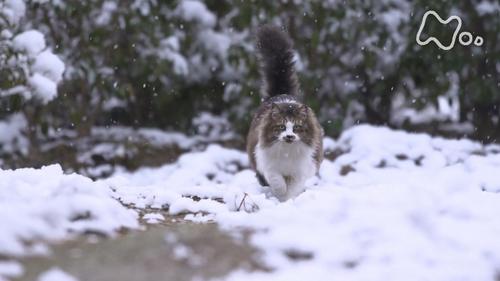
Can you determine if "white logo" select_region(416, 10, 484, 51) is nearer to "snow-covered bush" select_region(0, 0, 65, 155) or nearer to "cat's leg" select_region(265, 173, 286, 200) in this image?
"cat's leg" select_region(265, 173, 286, 200)

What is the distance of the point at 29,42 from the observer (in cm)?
676

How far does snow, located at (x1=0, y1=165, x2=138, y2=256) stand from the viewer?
304 centimetres

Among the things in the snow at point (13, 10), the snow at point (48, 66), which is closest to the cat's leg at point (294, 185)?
the snow at point (48, 66)

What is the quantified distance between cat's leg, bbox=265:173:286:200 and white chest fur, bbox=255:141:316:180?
4 centimetres

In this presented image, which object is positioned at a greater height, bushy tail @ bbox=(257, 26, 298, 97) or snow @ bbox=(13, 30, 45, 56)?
snow @ bbox=(13, 30, 45, 56)

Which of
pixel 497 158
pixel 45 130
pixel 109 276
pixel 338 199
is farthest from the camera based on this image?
pixel 45 130

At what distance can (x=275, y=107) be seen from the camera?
566 cm

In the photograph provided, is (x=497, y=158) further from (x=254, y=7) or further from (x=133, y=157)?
(x=133, y=157)

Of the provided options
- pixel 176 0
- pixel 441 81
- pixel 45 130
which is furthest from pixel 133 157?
pixel 441 81

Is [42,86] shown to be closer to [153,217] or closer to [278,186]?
[278,186]

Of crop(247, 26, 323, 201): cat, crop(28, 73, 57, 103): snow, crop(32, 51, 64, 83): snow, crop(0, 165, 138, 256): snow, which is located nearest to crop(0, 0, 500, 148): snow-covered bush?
crop(32, 51, 64, 83): snow

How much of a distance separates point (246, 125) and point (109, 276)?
6.64 meters

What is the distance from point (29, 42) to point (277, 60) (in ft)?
8.17

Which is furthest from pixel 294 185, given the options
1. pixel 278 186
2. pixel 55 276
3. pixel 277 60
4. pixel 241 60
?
pixel 241 60
